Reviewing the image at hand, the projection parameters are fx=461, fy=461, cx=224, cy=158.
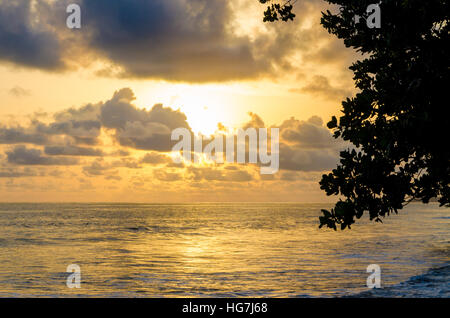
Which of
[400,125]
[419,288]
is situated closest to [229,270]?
[419,288]

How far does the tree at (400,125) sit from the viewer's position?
10.4 meters

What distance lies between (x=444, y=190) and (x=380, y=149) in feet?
7.32

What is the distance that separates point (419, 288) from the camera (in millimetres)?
19719

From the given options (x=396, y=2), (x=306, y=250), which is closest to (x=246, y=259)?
(x=306, y=250)

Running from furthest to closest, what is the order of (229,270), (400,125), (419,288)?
1. (229,270)
2. (419,288)
3. (400,125)

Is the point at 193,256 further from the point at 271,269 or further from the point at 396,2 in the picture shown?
the point at 396,2

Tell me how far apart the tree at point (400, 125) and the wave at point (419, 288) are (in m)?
7.75

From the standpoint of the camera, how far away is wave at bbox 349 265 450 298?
1825cm

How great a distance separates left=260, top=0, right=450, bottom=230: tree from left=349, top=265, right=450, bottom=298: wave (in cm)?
775

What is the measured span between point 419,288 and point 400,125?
484 inches

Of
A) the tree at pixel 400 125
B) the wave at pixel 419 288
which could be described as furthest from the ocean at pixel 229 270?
the tree at pixel 400 125

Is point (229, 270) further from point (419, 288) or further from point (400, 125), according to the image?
point (400, 125)
